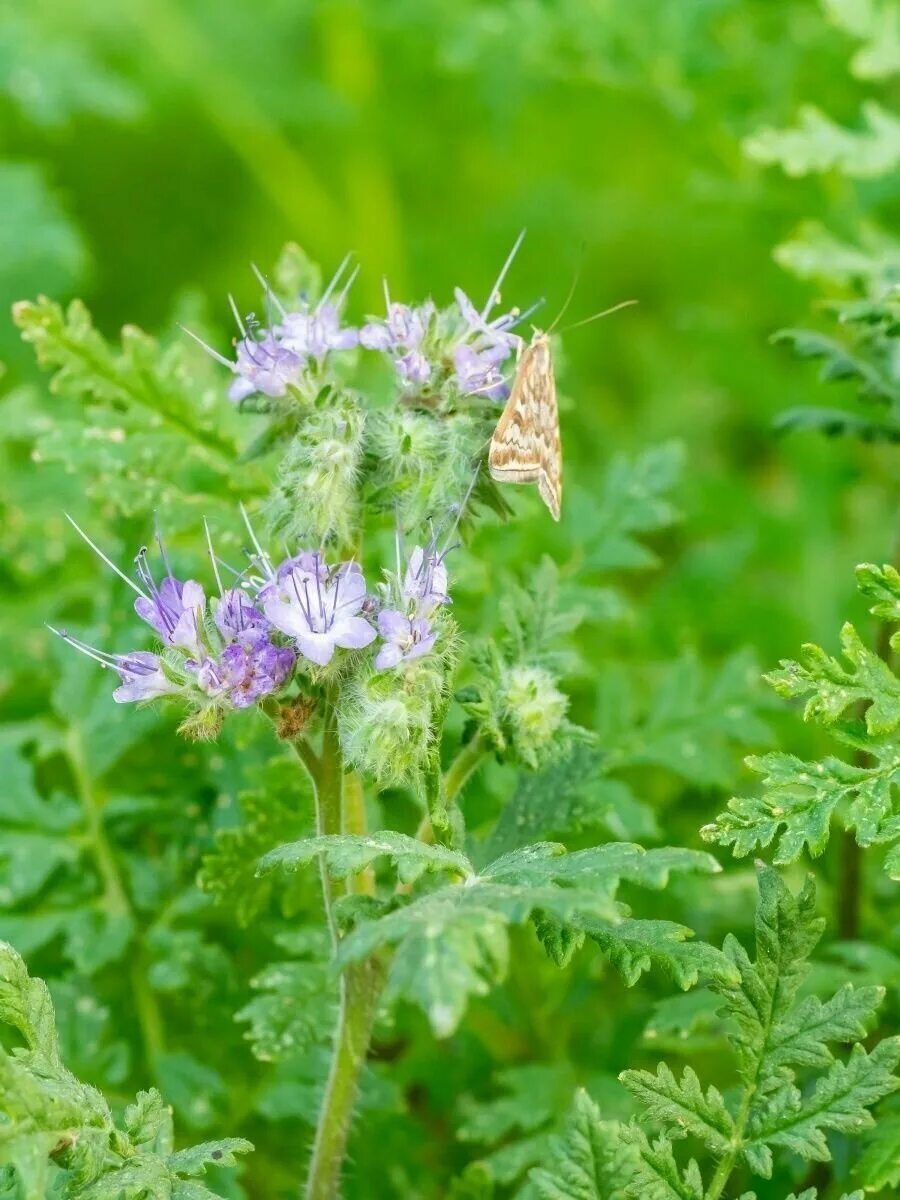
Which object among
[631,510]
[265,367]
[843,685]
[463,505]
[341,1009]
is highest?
[631,510]

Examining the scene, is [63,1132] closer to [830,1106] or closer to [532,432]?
[830,1106]

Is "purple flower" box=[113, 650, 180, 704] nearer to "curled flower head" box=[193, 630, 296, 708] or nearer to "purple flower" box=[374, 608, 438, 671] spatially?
"curled flower head" box=[193, 630, 296, 708]

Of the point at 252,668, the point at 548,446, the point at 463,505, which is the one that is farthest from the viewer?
the point at 548,446

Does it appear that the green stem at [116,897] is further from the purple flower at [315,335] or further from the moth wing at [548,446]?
the moth wing at [548,446]

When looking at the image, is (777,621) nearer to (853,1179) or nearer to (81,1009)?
(853,1179)

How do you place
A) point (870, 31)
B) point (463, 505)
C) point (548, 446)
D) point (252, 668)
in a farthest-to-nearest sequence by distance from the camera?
point (870, 31) → point (548, 446) → point (463, 505) → point (252, 668)

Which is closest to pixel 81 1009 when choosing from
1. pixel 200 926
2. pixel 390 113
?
pixel 200 926

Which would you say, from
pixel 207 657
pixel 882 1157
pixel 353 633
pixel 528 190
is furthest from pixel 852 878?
pixel 528 190
